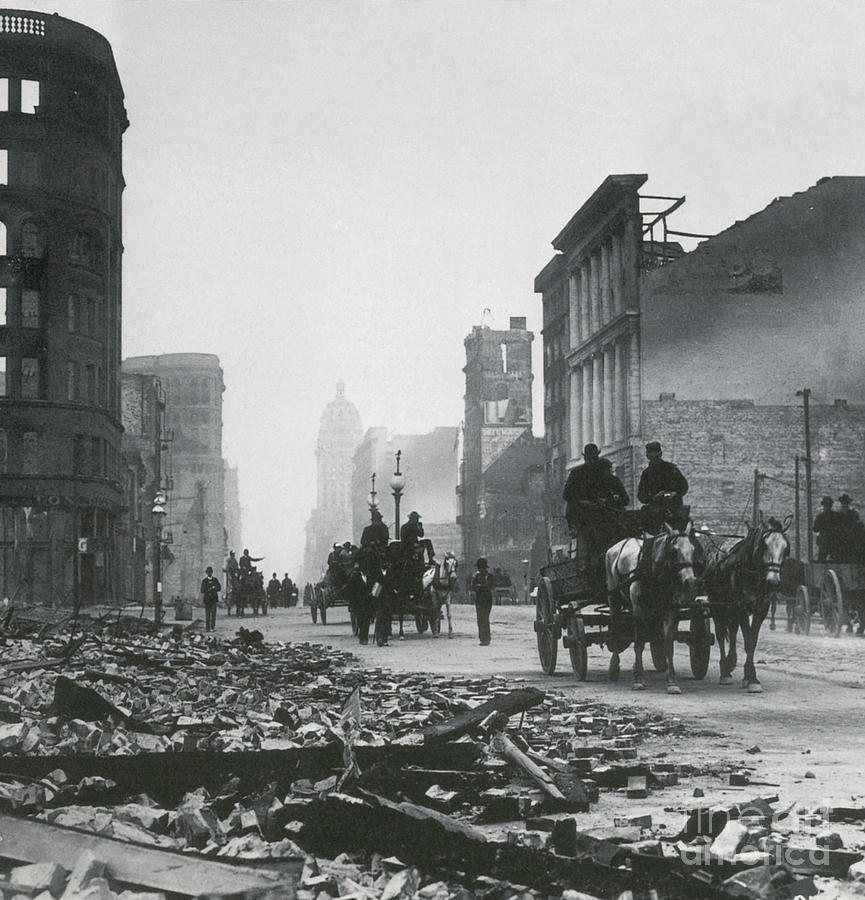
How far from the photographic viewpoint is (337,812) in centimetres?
629

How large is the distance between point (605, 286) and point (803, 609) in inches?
1364

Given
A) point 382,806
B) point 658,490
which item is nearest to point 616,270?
point 658,490

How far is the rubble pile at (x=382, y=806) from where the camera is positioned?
16.6ft

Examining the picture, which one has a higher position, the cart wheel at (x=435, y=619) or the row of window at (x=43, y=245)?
the row of window at (x=43, y=245)

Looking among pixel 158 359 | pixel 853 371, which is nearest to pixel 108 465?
pixel 853 371

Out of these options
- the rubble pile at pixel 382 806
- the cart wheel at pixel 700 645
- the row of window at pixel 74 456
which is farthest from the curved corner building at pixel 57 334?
the rubble pile at pixel 382 806

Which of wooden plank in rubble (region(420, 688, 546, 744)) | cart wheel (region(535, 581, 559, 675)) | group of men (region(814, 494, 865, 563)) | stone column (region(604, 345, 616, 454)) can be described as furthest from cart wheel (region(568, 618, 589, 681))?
stone column (region(604, 345, 616, 454))

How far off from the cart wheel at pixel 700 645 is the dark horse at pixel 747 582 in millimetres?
222

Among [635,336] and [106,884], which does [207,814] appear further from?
[635,336]

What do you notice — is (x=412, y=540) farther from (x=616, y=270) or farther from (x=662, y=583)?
(x=616, y=270)

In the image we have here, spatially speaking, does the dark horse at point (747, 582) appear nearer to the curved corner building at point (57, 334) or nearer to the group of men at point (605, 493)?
the group of men at point (605, 493)

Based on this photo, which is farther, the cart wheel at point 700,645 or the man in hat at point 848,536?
the man in hat at point 848,536

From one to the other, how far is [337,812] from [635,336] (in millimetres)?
47999

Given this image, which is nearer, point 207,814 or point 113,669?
point 207,814
